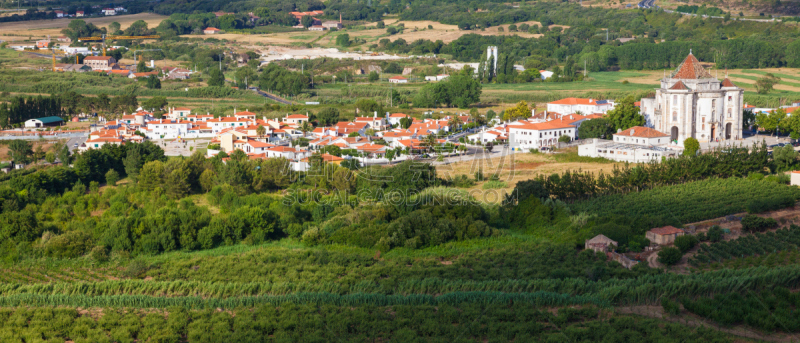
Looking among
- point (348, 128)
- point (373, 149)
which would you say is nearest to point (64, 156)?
point (373, 149)

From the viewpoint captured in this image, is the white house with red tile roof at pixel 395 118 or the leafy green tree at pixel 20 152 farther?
the white house with red tile roof at pixel 395 118

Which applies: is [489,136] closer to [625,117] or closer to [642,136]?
[625,117]

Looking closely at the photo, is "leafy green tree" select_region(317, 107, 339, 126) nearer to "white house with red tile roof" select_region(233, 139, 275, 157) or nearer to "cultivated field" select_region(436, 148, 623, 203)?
"white house with red tile roof" select_region(233, 139, 275, 157)

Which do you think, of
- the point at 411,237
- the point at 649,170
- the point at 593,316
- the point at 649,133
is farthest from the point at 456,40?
the point at 593,316

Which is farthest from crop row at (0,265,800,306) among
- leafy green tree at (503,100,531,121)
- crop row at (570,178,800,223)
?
leafy green tree at (503,100,531,121)

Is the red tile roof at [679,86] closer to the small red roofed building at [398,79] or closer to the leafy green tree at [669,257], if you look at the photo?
the leafy green tree at [669,257]

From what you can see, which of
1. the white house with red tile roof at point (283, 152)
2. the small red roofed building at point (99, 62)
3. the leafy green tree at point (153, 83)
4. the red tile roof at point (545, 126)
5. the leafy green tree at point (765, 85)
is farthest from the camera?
the small red roofed building at point (99, 62)

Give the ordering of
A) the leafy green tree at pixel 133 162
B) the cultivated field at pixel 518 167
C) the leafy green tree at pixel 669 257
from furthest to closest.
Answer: the cultivated field at pixel 518 167
the leafy green tree at pixel 133 162
the leafy green tree at pixel 669 257

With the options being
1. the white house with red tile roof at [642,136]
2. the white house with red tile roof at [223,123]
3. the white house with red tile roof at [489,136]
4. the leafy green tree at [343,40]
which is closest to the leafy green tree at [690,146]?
the white house with red tile roof at [642,136]
